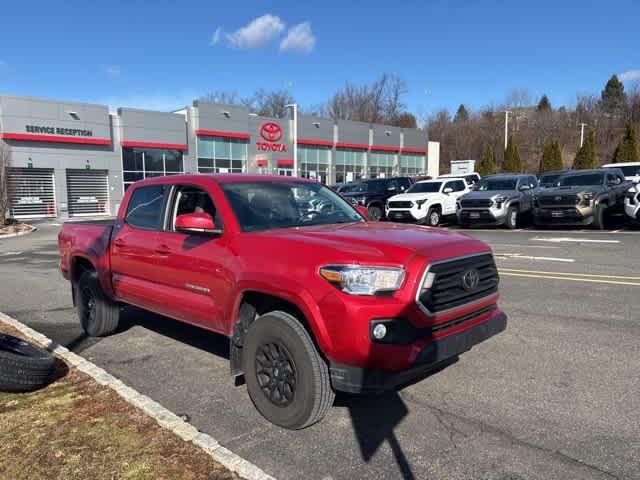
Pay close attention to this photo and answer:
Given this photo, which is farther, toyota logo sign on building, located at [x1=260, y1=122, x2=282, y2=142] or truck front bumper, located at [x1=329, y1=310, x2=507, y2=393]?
toyota logo sign on building, located at [x1=260, y1=122, x2=282, y2=142]

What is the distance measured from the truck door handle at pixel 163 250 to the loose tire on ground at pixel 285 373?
1385mm

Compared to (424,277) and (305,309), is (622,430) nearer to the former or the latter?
(424,277)

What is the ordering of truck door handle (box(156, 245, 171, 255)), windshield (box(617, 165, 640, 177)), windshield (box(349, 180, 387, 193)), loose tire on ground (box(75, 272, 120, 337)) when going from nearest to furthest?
1. truck door handle (box(156, 245, 171, 255))
2. loose tire on ground (box(75, 272, 120, 337))
3. windshield (box(617, 165, 640, 177))
4. windshield (box(349, 180, 387, 193))

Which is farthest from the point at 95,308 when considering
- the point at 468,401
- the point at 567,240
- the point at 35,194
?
the point at 35,194

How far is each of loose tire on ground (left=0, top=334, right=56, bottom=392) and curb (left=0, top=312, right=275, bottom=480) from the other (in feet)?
1.22

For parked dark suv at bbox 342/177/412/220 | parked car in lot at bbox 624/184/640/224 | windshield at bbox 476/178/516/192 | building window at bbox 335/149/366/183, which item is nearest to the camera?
parked car in lot at bbox 624/184/640/224

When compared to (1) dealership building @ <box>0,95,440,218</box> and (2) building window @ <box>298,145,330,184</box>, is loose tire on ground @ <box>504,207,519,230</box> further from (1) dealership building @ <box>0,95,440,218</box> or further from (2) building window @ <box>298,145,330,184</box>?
(2) building window @ <box>298,145,330,184</box>

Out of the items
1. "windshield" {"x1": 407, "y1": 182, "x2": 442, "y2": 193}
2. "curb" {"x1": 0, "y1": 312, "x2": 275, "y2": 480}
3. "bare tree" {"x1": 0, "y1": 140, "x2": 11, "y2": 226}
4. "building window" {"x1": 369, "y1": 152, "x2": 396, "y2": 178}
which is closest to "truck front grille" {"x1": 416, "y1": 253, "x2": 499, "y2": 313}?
"curb" {"x1": 0, "y1": 312, "x2": 275, "y2": 480}

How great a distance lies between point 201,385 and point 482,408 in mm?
2362

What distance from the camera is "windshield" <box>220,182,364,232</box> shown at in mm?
4227

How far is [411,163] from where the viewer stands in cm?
5538

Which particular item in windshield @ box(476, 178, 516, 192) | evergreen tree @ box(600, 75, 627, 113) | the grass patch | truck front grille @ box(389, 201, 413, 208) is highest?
evergreen tree @ box(600, 75, 627, 113)

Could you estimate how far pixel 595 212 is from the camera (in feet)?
49.8

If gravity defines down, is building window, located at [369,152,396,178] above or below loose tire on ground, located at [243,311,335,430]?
above
